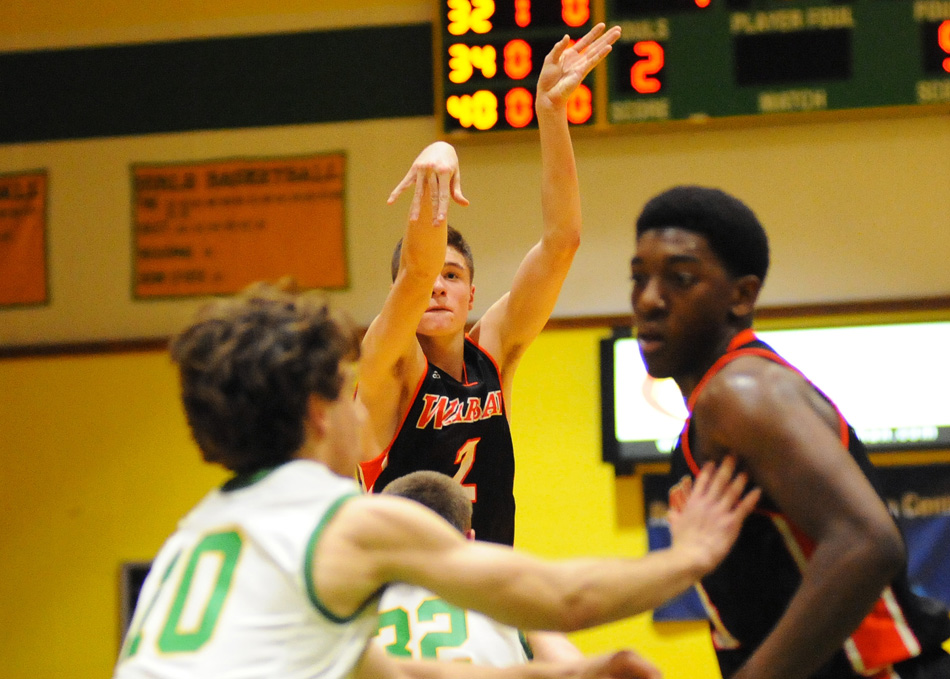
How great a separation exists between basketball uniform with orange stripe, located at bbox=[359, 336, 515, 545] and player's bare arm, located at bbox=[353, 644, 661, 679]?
126cm

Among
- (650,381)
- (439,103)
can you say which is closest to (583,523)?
(650,381)

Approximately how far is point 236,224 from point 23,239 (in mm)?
1473

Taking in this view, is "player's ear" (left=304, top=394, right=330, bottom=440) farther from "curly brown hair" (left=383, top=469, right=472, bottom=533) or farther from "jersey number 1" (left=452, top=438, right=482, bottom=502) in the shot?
"jersey number 1" (left=452, top=438, right=482, bottom=502)

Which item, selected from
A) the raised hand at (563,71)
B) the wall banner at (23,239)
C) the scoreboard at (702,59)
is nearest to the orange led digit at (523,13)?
the scoreboard at (702,59)

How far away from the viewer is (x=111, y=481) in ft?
21.2

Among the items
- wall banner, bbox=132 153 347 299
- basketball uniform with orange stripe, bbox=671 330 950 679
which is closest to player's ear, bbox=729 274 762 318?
basketball uniform with orange stripe, bbox=671 330 950 679

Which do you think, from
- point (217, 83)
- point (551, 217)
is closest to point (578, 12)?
point (217, 83)

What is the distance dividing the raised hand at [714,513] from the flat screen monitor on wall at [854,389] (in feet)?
12.6

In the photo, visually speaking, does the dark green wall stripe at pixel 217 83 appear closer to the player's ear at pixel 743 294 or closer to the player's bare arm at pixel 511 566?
the player's ear at pixel 743 294

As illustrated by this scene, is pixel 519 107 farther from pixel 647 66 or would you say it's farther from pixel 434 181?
pixel 434 181

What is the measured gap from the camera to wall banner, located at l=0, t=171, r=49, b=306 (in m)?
6.80

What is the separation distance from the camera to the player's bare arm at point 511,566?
165 centimetres

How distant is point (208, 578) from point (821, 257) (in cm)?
513

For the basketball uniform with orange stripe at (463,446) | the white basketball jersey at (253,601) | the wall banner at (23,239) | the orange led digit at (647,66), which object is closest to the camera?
the white basketball jersey at (253,601)
